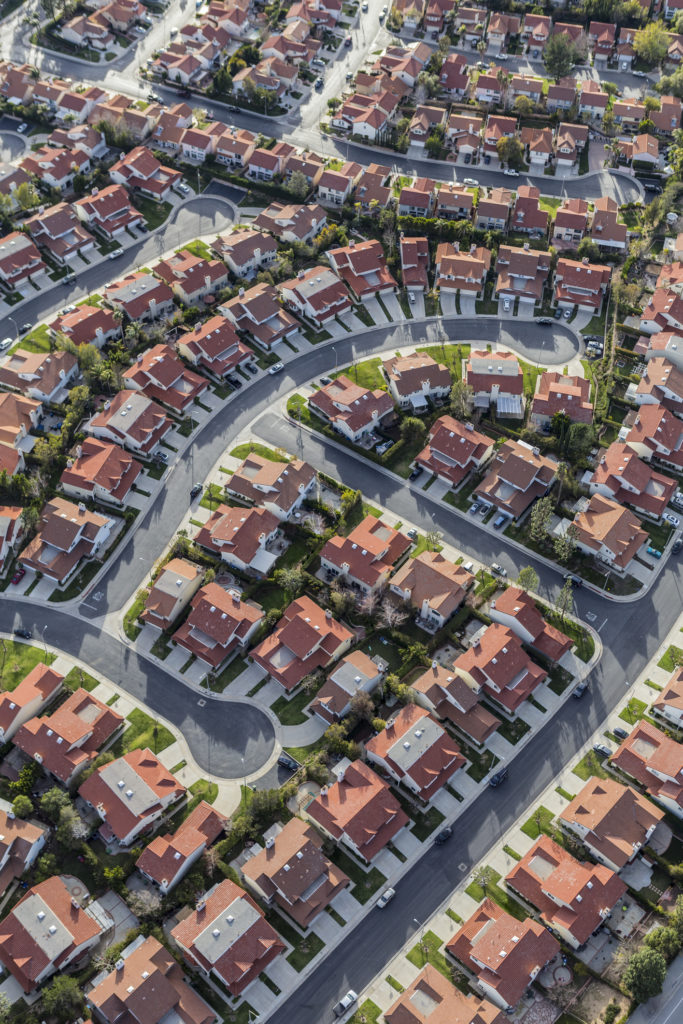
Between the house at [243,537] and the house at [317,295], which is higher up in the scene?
the house at [317,295]

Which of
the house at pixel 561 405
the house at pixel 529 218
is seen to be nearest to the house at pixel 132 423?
the house at pixel 561 405

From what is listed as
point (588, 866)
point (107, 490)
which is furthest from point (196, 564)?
point (588, 866)

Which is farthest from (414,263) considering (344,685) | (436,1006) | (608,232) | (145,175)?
(436,1006)

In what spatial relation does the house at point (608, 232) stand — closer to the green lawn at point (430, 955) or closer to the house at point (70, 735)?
the house at point (70, 735)

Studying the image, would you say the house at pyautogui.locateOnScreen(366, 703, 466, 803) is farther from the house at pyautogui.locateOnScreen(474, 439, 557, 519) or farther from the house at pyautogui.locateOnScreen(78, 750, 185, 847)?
the house at pyautogui.locateOnScreen(474, 439, 557, 519)

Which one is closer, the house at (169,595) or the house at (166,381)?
the house at (169,595)

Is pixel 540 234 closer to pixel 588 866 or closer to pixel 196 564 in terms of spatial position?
pixel 196 564
